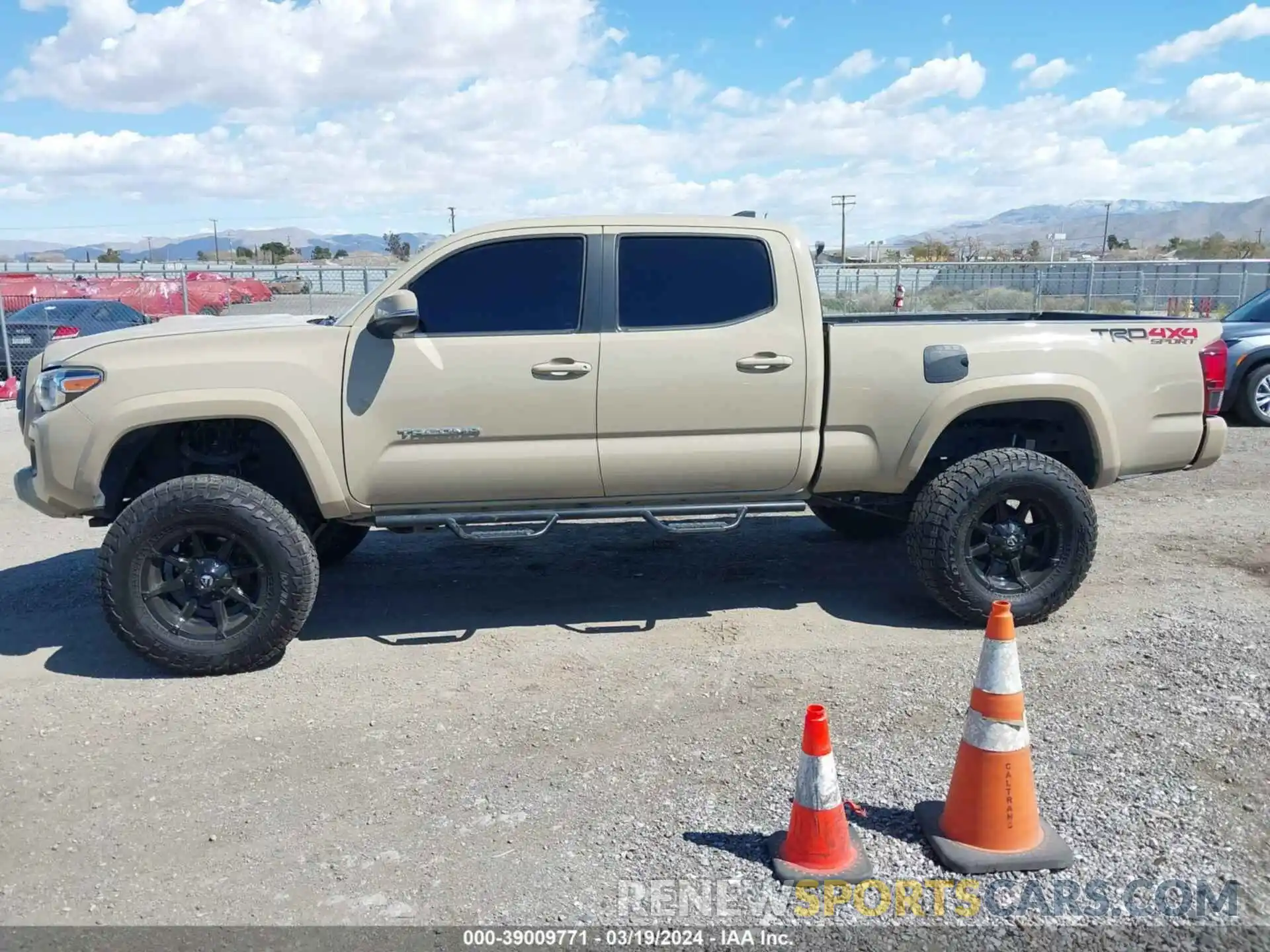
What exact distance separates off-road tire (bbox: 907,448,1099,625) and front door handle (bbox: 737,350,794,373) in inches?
39.6

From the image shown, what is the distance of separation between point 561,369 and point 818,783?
247 centimetres

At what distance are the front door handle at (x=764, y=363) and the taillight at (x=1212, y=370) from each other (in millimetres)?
2264

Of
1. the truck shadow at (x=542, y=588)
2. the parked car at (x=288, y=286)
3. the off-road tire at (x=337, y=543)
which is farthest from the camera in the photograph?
the parked car at (x=288, y=286)

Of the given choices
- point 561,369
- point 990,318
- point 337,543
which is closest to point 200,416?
point 561,369

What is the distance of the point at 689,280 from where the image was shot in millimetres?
5152

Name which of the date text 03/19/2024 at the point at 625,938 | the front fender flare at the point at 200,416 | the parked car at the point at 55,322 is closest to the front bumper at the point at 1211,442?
the date text 03/19/2024 at the point at 625,938

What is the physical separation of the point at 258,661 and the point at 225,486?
2.79 ft

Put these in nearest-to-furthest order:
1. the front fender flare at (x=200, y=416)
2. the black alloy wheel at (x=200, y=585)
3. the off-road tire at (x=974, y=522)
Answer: the front fender flare at (x=200, y=416)
the black alloy wheel at (x=200, y=585)
the off-road tire at (x=974, y=522)

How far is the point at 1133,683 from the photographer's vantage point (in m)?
4.57

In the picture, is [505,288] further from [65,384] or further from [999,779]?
[999,779]

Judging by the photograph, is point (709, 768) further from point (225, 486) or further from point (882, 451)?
point (225, 486)

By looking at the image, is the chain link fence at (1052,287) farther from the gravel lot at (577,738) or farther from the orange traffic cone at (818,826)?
the orange traffic cone at (818,826)

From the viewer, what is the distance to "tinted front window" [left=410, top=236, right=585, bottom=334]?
4969 millimetres

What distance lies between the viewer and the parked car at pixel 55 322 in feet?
51.6
